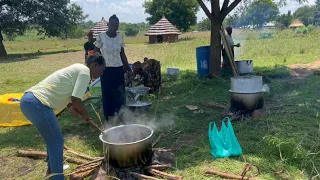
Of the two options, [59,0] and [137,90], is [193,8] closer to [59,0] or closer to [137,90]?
[59,0]

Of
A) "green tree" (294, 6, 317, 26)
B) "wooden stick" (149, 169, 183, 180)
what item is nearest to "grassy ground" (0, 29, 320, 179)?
"wooden stick" (149, 169, 183, 180)

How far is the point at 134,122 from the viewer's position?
487 centimetres

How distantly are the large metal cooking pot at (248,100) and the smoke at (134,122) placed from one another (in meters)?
1.16

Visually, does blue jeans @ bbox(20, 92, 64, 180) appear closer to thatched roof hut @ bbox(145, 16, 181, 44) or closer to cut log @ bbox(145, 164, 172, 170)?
cut log @ bbox(145, 164, 172, 170)

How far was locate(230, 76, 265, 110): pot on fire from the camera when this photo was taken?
482 cm

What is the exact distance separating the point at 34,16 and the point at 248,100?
21.4 metres

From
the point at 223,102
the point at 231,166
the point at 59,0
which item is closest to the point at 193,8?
the point at 59,0

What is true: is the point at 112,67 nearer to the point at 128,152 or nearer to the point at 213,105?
the point at 128,152

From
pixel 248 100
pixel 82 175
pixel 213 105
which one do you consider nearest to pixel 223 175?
pixel 82 175

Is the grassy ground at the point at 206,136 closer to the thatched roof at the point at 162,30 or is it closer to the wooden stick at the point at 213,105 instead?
the wooden stick at the point at 213,105

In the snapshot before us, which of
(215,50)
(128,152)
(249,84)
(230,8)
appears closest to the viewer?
(128,152)

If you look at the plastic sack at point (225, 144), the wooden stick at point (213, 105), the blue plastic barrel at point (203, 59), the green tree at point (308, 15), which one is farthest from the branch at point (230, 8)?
the green tree at point (308, 15)

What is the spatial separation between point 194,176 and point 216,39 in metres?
5.50

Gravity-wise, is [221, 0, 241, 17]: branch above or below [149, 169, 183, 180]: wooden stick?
above
